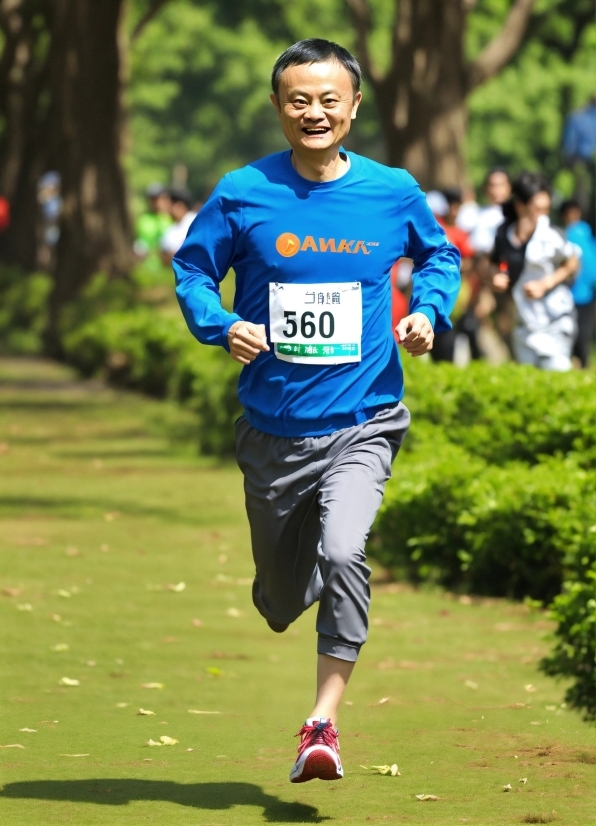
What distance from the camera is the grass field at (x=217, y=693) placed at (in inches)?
200

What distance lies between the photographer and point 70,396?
18.8 m

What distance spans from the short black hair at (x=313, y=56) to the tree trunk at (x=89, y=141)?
670 inches

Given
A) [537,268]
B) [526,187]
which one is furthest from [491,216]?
[526,187]

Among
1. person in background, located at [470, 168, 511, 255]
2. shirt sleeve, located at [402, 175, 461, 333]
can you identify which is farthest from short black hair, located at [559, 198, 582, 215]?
shirt sleeve, located at [402, 175, 461, 333]

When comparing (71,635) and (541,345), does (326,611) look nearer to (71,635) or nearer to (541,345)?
(71,635)

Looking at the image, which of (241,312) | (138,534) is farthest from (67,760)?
(138,534)

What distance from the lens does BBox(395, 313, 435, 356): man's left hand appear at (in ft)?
16.9

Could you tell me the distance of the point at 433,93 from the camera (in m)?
19.6

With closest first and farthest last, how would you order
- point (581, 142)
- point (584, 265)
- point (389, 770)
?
point (389, 770), point (584, 265), point (581, 142)

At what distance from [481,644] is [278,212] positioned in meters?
3.25

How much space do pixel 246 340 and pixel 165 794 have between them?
4.44 ft

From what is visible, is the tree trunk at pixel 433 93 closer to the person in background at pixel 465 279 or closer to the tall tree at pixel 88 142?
the person in background at pixel 465 279

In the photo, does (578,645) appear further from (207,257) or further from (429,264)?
(207,257)

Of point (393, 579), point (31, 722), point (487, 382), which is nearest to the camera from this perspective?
point (31, 722)
